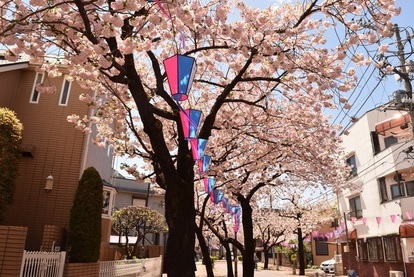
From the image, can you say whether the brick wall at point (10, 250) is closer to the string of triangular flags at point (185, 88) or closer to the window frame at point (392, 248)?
the string of triangular flags at point (185, 88)

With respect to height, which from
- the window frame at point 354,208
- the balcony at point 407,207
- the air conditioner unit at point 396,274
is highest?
the window frame at point 354,208

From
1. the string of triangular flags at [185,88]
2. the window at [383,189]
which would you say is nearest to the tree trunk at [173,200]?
the string of triangular flags at [185,88]

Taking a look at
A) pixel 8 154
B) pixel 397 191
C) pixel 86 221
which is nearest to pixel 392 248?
pixel 397 191

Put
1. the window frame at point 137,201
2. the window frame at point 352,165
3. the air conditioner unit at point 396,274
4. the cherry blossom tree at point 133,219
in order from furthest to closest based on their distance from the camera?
the window frame at point 137,201 → the window frame at point 352,165 → the cherry blossom tree at point 133,219 → the air conditioner unit at point 396,274

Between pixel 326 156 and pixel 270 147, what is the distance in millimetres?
3096

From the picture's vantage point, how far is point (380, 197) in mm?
23703

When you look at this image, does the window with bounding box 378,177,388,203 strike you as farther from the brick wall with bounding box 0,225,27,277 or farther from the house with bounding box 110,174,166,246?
the brick wall with bounding box 0,225,27,277

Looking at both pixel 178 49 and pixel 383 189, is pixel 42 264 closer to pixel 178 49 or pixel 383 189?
pixel 178 49

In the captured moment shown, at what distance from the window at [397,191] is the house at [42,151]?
18.1 meters

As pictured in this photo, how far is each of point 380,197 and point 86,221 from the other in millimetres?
19859

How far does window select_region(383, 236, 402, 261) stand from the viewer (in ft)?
70.1

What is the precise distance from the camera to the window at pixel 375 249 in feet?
77.1

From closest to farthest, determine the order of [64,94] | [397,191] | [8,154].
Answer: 1. [8,154]
2. [64,94]
3. [397,191]

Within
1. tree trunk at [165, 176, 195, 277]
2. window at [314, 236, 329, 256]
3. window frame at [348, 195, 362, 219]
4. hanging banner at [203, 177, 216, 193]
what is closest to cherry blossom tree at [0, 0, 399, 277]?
tree trunk at [165, 176, 195, 277]
